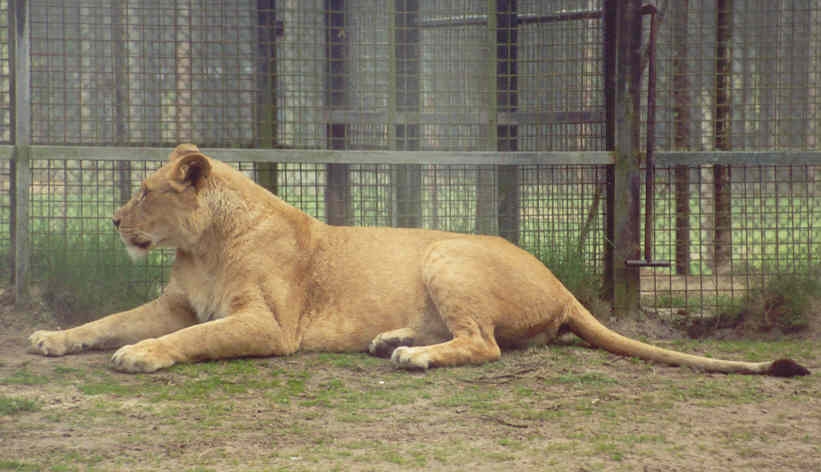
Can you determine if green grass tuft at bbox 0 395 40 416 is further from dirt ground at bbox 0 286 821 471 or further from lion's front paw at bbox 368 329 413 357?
lion's front paw at bbox 368 329 413 357

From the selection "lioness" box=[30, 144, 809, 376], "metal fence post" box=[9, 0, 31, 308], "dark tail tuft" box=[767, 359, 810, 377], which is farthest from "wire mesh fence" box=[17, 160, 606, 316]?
"dark tail tuft" box=[767, 359, 810, 377]

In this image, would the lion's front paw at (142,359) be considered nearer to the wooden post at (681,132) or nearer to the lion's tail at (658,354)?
the lion's tail at (658,354)

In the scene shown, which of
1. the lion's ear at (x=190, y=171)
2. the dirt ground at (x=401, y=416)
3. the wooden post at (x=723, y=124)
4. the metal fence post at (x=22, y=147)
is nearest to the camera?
the dirt ground at (x=401, y=416)

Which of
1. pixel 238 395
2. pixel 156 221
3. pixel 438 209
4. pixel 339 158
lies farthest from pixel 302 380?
pixel 438 209

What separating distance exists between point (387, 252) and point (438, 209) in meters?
1.91

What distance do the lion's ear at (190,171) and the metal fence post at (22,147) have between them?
5.05 ft

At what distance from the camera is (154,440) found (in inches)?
115

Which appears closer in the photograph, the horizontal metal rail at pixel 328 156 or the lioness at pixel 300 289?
the lioness at pixel 300 289

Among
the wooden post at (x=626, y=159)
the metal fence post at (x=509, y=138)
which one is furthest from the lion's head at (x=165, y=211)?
the wooden post at (x=626, y=159)

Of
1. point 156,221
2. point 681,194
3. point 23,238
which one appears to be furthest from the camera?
point 681,194

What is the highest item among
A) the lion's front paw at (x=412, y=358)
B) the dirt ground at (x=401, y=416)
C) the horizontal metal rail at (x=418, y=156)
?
the horizontal metal rail at (x=418, y=156)

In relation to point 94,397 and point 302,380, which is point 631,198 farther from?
point 94,397

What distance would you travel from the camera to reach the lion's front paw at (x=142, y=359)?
397 centimetres

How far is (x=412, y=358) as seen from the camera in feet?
13.6
